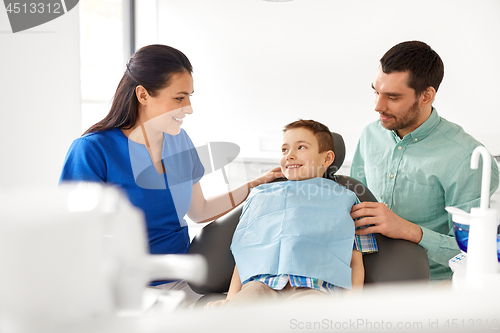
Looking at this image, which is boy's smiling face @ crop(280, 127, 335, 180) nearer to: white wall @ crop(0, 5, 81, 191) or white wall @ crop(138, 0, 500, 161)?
white wall @ crop(0, 5, 81, 191)

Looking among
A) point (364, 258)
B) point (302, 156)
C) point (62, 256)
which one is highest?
point (62, 256)

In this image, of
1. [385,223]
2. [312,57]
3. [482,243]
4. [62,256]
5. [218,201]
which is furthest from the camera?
[312,57]

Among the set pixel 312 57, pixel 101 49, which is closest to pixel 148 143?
pixel 312 57


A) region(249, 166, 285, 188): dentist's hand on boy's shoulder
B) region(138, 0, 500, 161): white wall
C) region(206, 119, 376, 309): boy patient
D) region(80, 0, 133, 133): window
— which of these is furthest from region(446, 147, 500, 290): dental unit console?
region(80, 0, 133, 133): window

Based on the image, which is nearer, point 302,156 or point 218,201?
point 302,156

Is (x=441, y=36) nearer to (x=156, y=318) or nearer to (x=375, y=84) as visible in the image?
(x=375, y=84)

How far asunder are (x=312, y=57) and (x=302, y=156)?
175cm

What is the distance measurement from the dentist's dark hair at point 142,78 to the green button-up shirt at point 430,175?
0.81m

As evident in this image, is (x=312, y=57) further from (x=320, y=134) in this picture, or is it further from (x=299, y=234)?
(x=299, y=234)

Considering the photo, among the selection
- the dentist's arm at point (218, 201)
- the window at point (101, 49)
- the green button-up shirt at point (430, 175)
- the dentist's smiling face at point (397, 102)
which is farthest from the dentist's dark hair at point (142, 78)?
the window at point (101, 49)

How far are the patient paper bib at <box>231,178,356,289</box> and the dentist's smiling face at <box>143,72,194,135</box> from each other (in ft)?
1.20

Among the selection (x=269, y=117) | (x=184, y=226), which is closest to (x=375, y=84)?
(x=184, y=226)

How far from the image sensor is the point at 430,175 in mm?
1312

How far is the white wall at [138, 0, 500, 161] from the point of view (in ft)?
7.90
